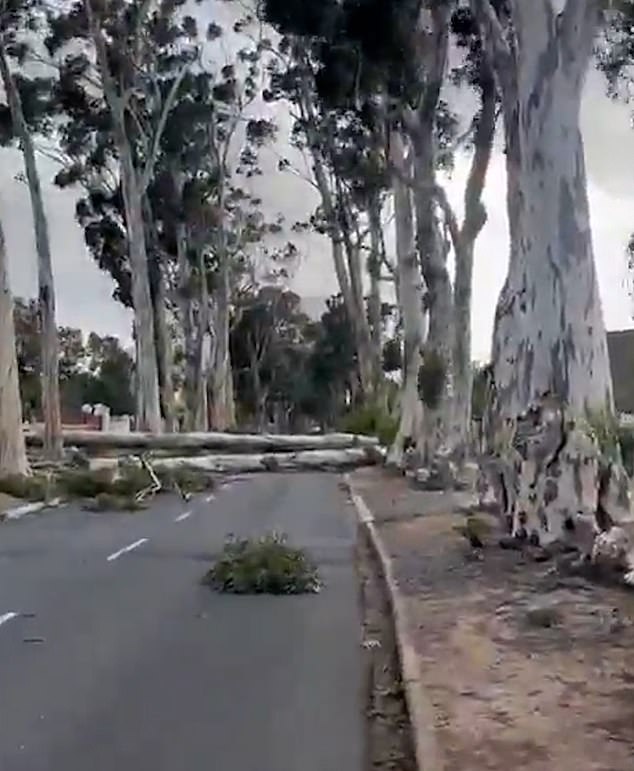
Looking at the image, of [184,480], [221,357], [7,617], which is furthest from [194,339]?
[7,617]

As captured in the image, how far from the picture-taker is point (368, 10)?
82.0ft

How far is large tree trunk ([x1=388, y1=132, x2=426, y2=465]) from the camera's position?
3597cm

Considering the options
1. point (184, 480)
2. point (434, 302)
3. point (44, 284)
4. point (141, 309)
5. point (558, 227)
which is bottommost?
point (184, 480)

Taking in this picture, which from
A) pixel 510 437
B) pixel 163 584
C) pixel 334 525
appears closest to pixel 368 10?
pixel 334 525

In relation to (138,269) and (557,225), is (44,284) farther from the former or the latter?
(557,225)

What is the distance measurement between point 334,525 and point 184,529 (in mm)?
2497

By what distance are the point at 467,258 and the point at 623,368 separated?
18828 millimetres

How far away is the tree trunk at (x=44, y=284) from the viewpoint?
39.3 m

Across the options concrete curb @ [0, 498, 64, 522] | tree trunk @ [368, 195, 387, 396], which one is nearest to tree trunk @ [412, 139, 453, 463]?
concrete curb @ [0, 498, 64, 522]

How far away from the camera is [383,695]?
9094 mm

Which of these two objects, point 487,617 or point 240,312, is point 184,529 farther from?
point 240,312

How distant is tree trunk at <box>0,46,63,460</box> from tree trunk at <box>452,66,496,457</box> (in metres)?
12.2

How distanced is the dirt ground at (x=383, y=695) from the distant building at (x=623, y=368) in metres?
30.6

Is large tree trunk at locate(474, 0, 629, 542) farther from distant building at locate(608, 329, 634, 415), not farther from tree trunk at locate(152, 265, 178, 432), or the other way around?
tree trunk at locate(152, 265, 178, 432)
